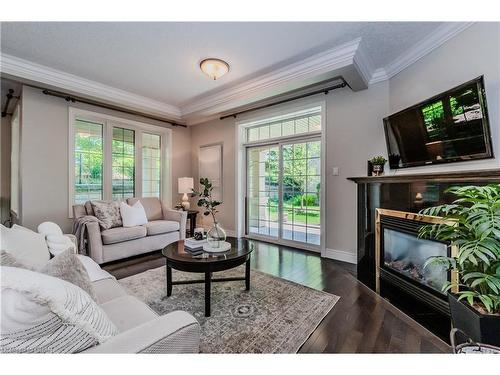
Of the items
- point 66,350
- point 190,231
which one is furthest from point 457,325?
point 190,231

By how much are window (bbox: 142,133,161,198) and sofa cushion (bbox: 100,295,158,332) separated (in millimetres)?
3846

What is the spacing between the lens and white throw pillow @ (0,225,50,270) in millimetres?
1519

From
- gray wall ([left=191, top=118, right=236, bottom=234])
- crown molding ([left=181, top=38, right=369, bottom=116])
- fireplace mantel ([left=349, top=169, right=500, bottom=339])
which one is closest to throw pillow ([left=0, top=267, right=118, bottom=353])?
fireplace mantel ([left=349, top=169, right=500, bottom=339])

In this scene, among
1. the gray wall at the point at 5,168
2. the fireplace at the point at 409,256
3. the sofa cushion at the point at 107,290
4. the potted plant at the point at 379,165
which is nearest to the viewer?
the sofa cushion at the point at 107,290

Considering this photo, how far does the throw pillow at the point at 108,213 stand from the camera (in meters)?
3.35

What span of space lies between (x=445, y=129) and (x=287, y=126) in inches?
97.6

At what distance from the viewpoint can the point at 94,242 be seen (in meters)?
3.02

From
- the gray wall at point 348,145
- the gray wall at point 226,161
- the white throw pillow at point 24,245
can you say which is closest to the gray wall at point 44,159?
the white throw pillow at point 24,245

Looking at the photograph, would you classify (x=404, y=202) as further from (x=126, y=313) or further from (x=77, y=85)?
(x=77, y=85)

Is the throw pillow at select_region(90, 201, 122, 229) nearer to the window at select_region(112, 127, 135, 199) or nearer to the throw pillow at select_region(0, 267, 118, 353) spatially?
the window at select_region(112, 127, 135, 199)

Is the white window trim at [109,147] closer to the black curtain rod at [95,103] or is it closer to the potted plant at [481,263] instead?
the black curtain rod at [95,103]

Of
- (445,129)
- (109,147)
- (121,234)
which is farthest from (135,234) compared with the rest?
(445,129)

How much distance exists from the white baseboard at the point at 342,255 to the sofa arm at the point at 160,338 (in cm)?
291
